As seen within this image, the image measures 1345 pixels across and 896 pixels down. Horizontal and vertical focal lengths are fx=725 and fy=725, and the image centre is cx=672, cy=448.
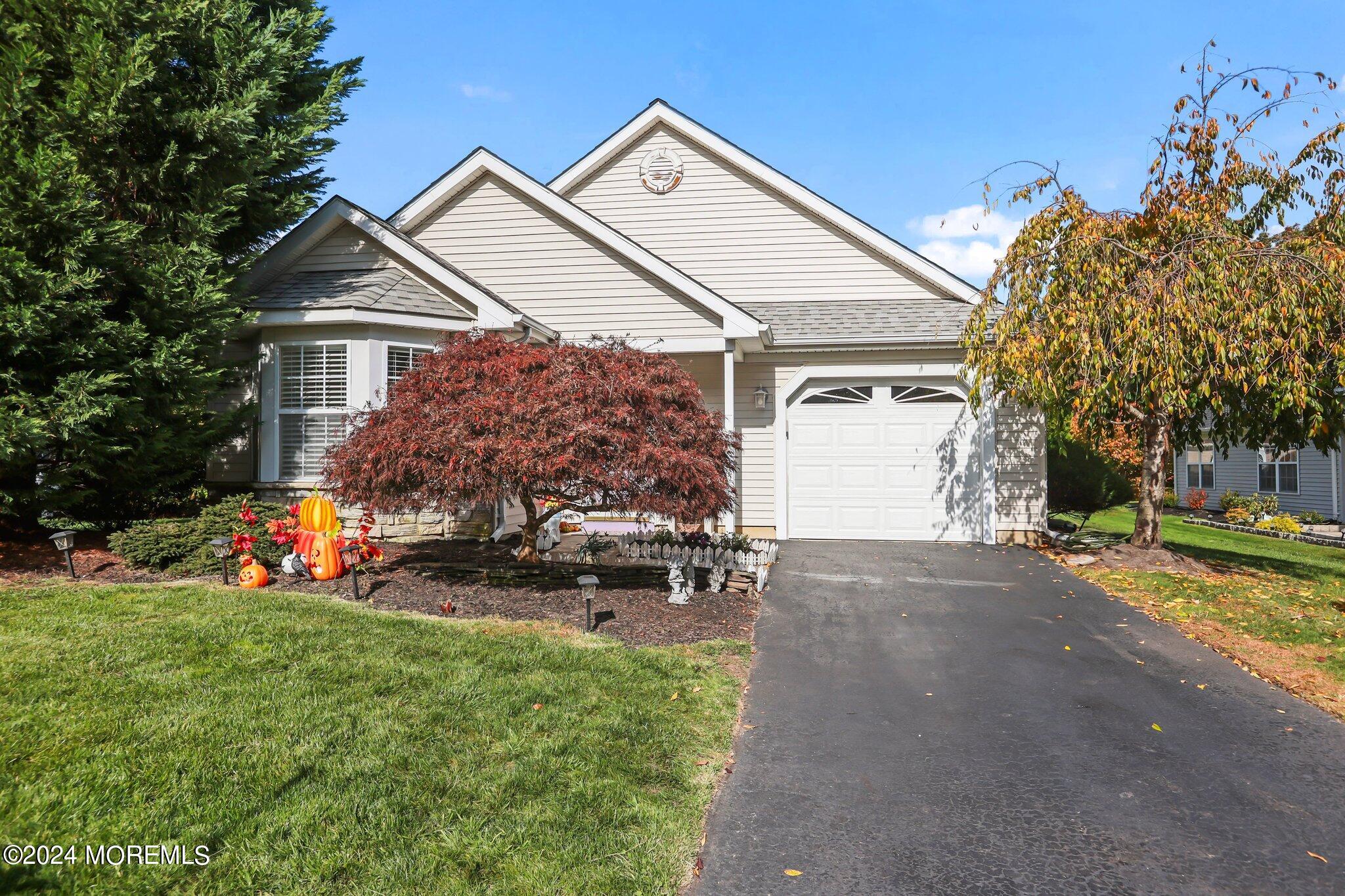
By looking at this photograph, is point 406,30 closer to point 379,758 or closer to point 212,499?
point 212,499

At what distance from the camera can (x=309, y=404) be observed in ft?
32.8

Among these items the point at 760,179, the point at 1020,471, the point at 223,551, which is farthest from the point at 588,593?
the point at 760,179

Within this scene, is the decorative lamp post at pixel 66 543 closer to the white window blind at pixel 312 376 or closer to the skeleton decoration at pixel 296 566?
the skeleton decoration at pixel 296 566

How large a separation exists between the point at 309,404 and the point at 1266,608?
11796 mm

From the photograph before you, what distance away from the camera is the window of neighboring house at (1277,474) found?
2073 cm

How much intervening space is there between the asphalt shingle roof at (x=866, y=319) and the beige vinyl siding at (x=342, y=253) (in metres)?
5.92

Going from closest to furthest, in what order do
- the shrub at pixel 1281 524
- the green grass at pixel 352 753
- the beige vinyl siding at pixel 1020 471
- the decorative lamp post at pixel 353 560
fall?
the green grass at pixel 352 753, the decorative lamp post at pixel 353 560, the beige vinyl siding at pixel 1020 471, the shrub at pixel 1281 524

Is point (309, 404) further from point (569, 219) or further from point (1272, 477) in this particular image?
point (1272, 477)

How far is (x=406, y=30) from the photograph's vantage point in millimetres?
9938

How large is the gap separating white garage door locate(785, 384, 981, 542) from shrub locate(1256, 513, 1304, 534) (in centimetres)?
1192

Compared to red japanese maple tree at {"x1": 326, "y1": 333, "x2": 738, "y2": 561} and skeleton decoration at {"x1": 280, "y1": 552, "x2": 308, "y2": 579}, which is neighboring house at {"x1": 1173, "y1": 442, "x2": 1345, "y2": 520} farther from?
skeleton decoration at {"x1": 280, "y1": 552, "x2": 308, "y2": 579}

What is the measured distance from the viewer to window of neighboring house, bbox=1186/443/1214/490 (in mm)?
24062

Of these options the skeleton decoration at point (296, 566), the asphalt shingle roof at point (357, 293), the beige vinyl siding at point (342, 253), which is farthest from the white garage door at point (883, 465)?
the skeleton decoration at point (296, 566)

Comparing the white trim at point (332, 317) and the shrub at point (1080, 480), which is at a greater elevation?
the white trim at point (332, 317)
